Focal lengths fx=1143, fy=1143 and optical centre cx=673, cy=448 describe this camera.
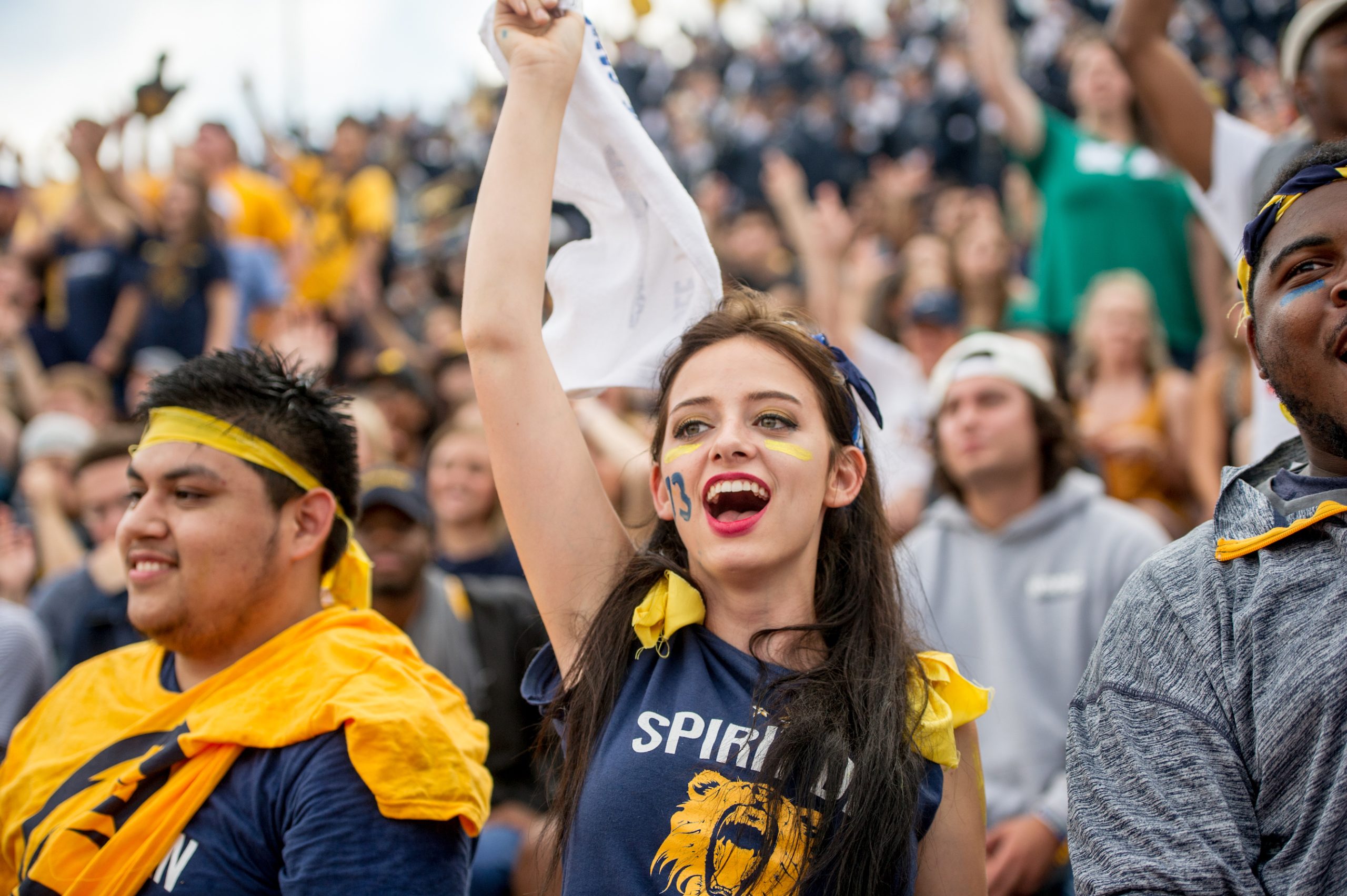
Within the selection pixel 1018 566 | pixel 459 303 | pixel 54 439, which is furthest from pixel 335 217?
pixel 1018 566

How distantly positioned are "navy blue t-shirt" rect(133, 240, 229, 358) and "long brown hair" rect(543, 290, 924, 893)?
18.6ft

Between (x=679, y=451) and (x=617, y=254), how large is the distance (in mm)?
593

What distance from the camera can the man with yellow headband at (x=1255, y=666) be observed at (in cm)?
144

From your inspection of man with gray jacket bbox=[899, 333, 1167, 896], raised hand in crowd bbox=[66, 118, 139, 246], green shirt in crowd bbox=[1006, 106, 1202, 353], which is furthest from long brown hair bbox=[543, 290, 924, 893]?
raised hand in crowd bbox=[66, 118, 139, 246]

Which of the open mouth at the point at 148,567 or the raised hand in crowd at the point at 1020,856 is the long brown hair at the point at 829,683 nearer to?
the open mouth at the point at 148,567

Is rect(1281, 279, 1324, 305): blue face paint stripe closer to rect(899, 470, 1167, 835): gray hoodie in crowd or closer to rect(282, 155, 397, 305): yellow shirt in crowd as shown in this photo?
rect(899, 470, 1167, 835): gray hoodie in crowd

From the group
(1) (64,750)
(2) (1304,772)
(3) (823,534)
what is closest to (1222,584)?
(2) (1304,772)

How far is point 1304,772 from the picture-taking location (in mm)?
1447

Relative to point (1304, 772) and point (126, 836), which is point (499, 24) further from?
point (1304, 772)

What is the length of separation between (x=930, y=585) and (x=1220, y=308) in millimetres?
2698

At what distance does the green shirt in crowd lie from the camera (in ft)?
19.7

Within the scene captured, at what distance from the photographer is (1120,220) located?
607 cm

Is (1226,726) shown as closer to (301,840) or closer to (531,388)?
(531,388)

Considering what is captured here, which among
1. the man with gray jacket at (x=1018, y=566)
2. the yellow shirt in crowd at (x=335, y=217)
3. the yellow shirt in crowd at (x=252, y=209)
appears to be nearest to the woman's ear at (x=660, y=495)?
the man with gray jacket at (x=1018, y=566)
